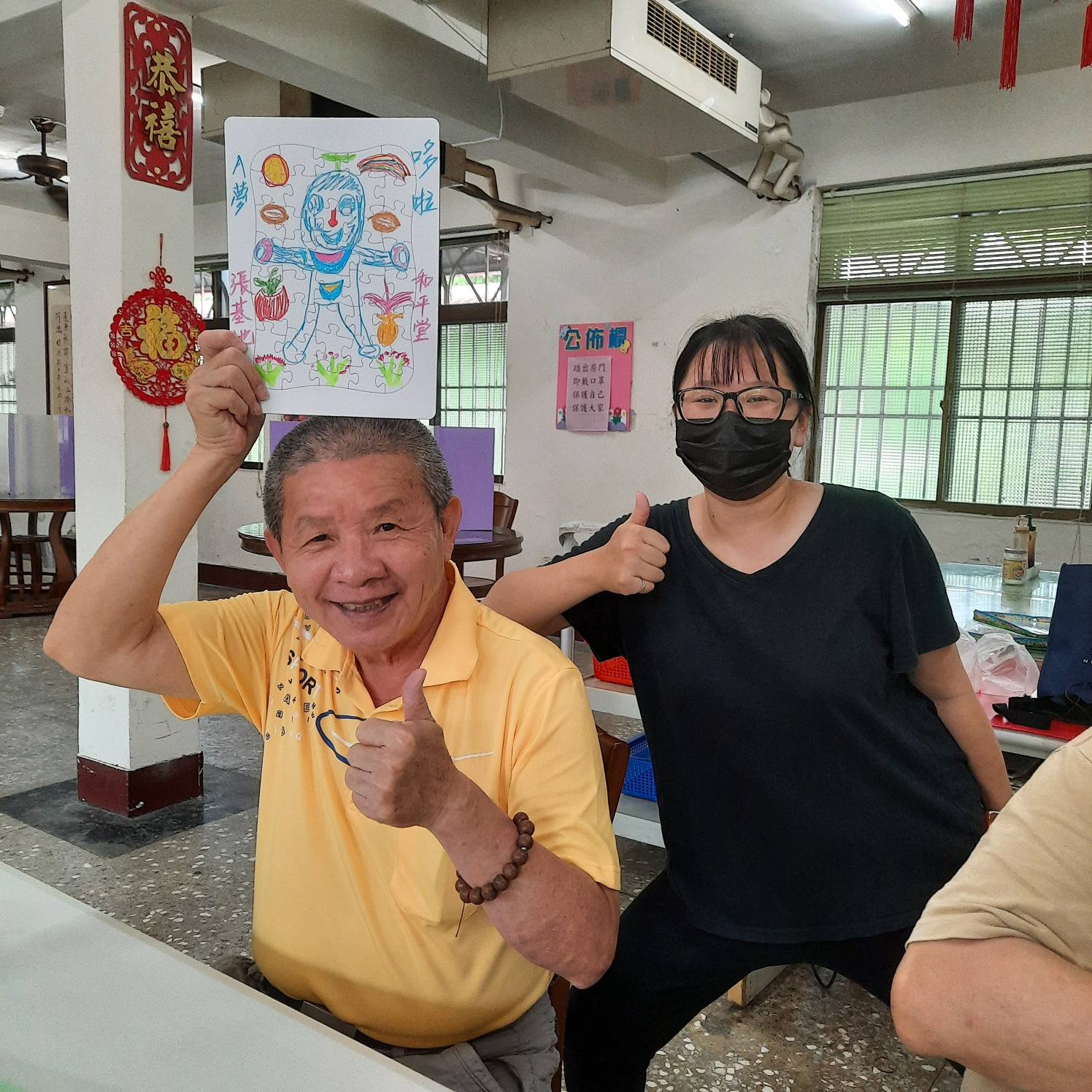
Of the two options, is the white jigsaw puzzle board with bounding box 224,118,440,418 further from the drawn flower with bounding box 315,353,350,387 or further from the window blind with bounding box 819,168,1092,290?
the window blind with bounding box 819,168,1092,290

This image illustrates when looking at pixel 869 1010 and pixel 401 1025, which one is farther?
pixel 869 1010

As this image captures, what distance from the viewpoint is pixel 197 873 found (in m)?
2.80

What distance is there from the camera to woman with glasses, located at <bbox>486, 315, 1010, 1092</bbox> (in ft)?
4.54

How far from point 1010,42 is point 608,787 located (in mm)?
2414

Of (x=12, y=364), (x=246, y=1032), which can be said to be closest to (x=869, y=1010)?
(x=246, y=1032)

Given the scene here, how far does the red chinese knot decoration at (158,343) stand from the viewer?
301 cm

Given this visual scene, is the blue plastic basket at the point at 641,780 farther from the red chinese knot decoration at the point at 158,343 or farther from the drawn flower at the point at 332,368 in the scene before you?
the drawn flower at the point at 332,368

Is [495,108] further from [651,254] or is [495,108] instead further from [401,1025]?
[401,1025]

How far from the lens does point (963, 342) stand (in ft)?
16.8

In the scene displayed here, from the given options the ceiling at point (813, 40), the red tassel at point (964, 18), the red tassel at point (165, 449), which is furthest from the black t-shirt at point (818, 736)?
the ceiling at point (813, 40)

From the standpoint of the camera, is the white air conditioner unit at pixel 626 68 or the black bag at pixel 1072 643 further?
the white air conditioner unit at pixel 626 68

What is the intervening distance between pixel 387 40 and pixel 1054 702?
3597 millimetres

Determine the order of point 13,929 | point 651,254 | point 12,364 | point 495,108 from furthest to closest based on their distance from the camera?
point 12,364
point 651,254
point 495,108
point 13,929

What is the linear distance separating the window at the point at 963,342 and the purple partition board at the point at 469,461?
2.67m
